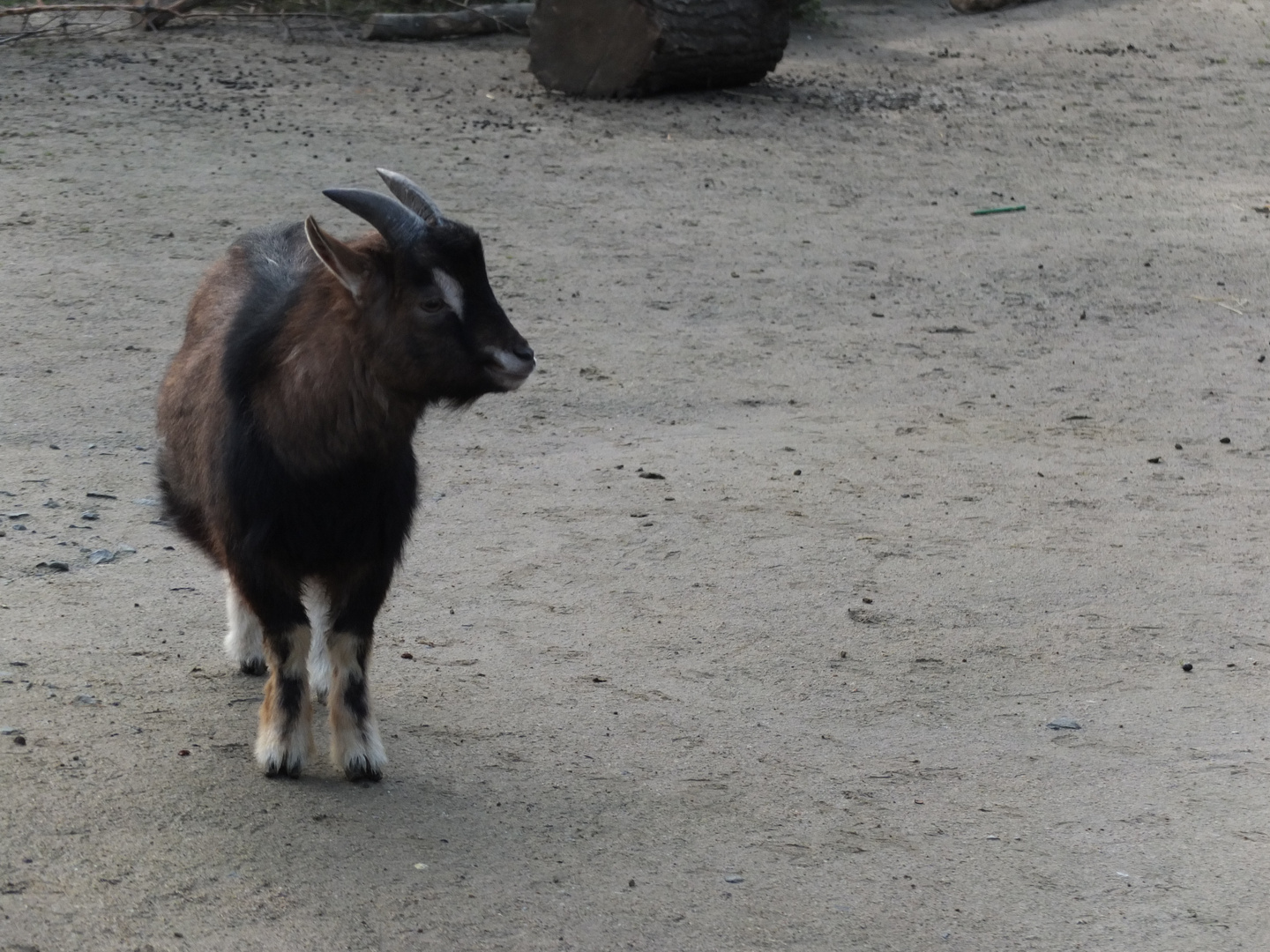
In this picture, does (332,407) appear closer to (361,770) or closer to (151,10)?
(361,770)

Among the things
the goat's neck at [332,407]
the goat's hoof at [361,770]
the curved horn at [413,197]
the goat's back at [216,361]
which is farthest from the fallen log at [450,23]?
the goat's hoof at [361,770]

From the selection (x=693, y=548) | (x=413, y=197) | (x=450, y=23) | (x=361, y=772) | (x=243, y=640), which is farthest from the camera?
(x=450, y=23)

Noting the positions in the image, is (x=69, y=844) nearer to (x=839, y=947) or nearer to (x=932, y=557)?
(x=839, y=947)

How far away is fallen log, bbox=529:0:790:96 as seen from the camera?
12281mm

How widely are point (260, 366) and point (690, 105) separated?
30.2 feet

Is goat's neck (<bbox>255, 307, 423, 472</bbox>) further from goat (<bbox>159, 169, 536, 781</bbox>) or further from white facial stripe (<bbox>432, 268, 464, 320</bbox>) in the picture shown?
white facial stripe (<bbox>432, 268, 464, 320</bbox>)

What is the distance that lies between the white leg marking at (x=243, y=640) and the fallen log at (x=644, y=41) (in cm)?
846

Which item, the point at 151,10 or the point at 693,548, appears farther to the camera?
the point at 151,10

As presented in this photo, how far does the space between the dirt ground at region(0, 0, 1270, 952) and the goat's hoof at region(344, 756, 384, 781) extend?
0.35 ft

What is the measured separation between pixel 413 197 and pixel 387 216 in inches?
10.5

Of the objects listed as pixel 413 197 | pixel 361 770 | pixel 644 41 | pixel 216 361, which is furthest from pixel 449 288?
pixel 644 41

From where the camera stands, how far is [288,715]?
4145mm

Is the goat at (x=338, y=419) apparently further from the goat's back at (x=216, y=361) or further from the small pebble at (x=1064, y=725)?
the small pebble at (x=1064, y=725)

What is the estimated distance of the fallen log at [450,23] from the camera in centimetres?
1402
